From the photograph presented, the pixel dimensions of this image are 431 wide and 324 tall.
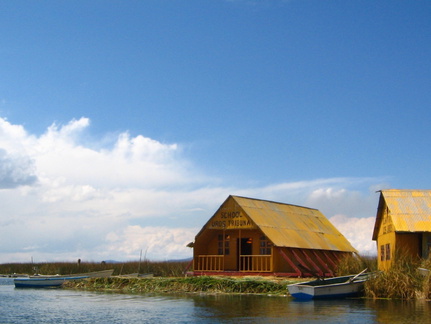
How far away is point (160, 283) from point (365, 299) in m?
12.5

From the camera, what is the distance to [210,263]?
4078 centimetres

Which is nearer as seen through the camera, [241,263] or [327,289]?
[327,289]

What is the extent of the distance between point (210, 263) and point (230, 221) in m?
3.52

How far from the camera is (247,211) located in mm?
38688

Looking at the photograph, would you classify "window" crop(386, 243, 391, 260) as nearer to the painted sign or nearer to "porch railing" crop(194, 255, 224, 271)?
the painted sign

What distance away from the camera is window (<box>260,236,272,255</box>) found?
129 feet

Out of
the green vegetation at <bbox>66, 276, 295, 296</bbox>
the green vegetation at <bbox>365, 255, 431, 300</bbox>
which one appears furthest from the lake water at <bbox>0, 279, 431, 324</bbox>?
the green vegetation at <bbox>66, 276, 295, 296</bbox>

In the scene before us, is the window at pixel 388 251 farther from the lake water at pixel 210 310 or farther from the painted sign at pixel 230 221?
the painted sign at pixel 230 221

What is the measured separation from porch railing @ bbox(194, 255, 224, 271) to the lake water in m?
8.89

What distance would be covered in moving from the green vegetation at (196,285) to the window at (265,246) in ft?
13.9

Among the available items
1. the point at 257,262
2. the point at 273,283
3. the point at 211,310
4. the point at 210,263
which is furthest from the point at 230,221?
the point at 211,310

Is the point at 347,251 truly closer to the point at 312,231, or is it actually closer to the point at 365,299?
the point at 312,231

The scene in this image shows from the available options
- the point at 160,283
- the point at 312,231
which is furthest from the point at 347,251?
the point at 160,283

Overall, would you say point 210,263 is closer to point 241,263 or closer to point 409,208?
point 241,263
